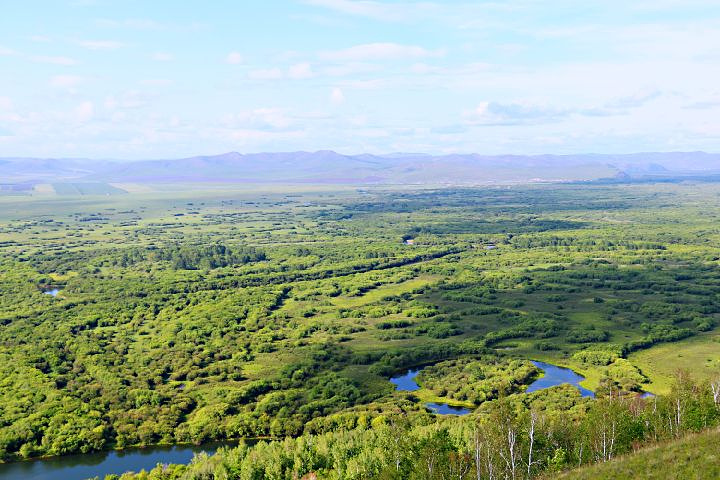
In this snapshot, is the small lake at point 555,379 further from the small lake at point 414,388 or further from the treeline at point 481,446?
the treeline at point 481,446

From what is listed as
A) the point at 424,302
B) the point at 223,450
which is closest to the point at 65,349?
the point at 223,450

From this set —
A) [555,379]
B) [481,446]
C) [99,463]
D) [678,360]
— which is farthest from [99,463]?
[678,360]

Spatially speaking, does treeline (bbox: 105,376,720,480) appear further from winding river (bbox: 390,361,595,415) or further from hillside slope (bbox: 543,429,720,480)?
winding river (bbox: 390,361,595,415)

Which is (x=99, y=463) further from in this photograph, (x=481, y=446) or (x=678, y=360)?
(x=678, y=360)

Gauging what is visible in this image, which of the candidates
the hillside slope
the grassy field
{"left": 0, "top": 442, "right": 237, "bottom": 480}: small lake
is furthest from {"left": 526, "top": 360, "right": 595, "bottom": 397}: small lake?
{"left": 0, "top": 442, "right": 237, "bottom": 480}: small lake

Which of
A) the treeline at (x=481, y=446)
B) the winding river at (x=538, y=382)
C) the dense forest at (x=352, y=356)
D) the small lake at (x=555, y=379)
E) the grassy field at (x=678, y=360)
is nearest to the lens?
the treeline at (x=481, y=446)

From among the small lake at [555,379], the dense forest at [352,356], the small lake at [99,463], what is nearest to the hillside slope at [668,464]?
the dense forest at [352,356]
